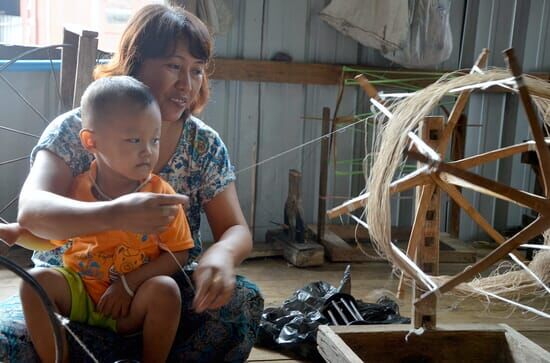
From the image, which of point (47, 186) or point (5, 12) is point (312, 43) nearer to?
point (5, 12)

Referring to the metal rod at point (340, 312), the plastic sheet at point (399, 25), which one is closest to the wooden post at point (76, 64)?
the metal rod at point (340, 312)

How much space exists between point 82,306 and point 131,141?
39cm

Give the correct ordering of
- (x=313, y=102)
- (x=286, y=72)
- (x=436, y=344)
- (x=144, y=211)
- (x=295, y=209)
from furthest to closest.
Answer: (x=313, y=102) < (x=286, y=72) < (x=295, y=209) < (x=436, y=344) < (x=144, y=211)

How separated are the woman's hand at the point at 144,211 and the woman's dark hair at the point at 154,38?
1.85 feet

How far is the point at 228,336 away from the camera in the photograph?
166 centimetres

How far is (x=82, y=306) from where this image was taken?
→ 1438 mm

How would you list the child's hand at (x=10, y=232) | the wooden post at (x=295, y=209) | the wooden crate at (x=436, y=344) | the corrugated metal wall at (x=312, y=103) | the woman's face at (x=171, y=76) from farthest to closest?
1. the corrugated metal wall at (x=312, y=103)
2. the wooden post at (x=295, y=209)
3. the wooden crate at (x=436, y=344)
4. the woman's face at (x=171, y=76)
5. the child's hand at (x=10, y=232)

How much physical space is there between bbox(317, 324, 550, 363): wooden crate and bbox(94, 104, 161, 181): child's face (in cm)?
72

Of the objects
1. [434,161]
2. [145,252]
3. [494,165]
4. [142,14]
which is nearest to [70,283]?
[145,252]

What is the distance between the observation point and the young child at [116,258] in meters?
1.33

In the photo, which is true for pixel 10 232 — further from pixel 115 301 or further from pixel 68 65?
pixel 68 65

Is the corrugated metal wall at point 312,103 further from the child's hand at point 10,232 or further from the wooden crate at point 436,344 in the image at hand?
the child's hand at point 10,232

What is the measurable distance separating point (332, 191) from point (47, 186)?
255 cm

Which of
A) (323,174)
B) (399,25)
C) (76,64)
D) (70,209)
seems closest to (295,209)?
(323,174)
